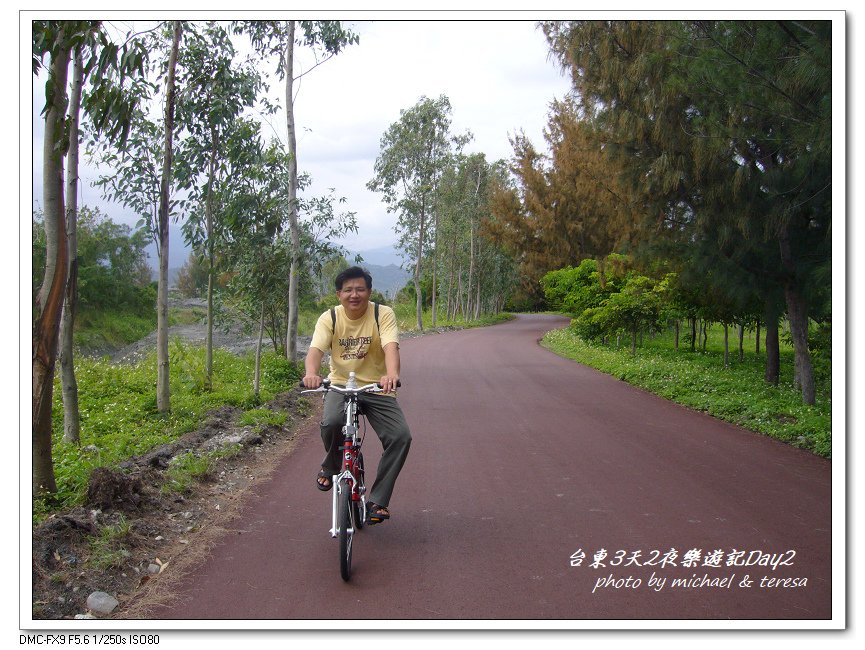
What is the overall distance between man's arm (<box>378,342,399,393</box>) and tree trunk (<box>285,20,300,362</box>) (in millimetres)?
7486

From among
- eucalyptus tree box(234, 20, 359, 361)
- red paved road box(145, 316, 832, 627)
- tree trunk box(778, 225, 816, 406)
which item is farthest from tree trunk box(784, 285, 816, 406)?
eucalyptus tree box(234, 20, 359, 361)

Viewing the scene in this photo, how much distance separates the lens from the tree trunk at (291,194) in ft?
37.1

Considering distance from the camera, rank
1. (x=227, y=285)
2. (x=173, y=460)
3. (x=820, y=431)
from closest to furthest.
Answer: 1. (x=173, y=460)
2. (x=820, y=431)
3. (x=227, y=285)

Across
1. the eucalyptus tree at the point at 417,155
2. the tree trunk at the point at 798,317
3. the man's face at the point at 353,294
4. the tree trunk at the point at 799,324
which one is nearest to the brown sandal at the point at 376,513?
the man's face at the point at 353,294

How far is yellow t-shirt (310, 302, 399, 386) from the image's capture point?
4.32m

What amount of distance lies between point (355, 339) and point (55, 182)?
2383mm

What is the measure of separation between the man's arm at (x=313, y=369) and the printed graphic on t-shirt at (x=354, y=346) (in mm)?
165

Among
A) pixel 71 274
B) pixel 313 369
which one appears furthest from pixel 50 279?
pixel 313 369

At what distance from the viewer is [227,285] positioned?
457 inches

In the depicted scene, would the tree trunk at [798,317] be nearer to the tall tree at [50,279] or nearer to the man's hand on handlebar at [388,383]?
A: the man's hand on handlebar at [388,383]
